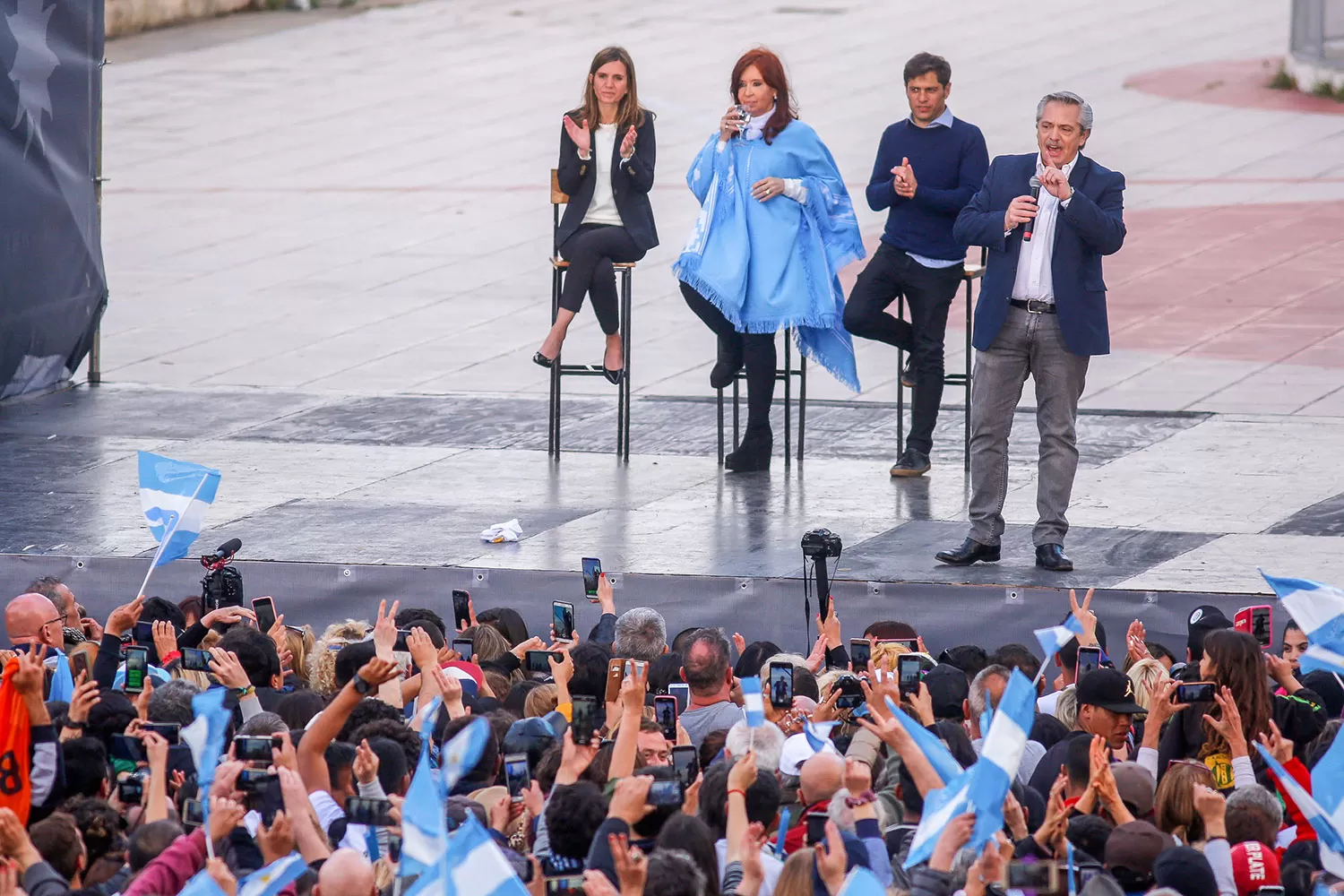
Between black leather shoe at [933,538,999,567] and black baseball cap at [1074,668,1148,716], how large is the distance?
2785mm

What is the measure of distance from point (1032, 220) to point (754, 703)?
3755 millimetres

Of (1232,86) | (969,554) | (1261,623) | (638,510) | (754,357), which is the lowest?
(638,510)

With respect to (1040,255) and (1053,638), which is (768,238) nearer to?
(1040,255)

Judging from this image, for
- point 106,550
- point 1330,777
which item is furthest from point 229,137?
point 1330,777

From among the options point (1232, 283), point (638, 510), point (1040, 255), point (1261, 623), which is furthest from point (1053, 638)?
point (1232, 283)

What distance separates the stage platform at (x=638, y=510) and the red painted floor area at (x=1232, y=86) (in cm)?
1317

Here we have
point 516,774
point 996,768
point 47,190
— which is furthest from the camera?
point 47,190

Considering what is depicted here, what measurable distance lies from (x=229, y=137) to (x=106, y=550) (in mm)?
15701

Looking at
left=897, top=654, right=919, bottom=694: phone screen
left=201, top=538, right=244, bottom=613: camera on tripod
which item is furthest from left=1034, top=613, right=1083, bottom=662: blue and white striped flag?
left=201, top=538, right=244, bottom=613: camera on tripod

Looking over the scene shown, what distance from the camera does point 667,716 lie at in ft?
21.0

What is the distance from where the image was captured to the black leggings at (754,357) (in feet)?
37.7

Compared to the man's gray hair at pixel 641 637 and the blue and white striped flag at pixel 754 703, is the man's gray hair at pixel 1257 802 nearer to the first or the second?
the blue and white striped flag at pixel 754 703

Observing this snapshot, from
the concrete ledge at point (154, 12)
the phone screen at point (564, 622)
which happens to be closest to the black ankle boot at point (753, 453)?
the phone screen at point (564, 622)

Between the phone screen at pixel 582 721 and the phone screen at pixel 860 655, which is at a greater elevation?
the phone screen at pixel 582 721
